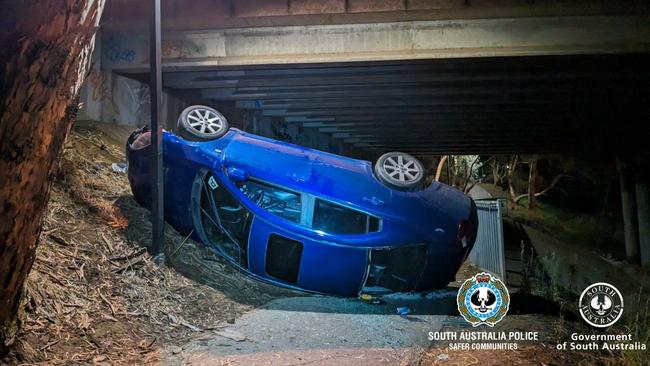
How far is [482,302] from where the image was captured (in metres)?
4.14

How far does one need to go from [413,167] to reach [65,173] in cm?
487

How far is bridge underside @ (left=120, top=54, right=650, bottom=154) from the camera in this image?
8.48 meters

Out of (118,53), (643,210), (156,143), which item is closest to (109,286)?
(156,143)

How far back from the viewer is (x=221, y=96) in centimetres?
1048

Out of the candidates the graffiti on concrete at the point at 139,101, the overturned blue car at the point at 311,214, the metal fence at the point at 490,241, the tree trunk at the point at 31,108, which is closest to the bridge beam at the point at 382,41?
the graffiti on concrete at the point at 139,101

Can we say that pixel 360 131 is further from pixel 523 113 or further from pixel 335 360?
pixel 335 360

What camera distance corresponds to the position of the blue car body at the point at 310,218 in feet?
17.8

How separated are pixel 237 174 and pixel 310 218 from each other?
1129 mm

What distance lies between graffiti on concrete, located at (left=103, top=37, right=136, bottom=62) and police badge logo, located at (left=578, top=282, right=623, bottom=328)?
8618mm

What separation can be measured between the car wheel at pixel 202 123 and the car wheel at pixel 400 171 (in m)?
2.32

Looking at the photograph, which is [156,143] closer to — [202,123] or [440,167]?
[202,123]

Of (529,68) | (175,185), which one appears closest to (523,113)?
(529,68)

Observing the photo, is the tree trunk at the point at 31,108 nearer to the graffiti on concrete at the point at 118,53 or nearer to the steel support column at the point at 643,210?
the graffiti on concrete at the point at 118,53

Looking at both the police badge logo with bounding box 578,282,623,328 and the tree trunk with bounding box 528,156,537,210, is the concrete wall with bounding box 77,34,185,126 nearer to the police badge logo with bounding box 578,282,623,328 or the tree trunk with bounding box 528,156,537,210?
the police badge logo with bounding box 578,282,623,328
